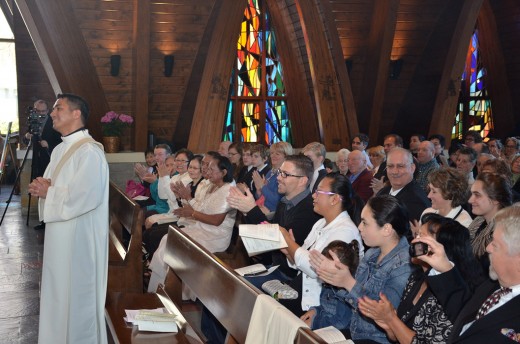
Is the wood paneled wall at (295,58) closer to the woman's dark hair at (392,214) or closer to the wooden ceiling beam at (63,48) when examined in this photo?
the wooden ceiling beam at (63,48)

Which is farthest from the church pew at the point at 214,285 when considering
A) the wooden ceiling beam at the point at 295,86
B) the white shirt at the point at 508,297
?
the wooden ceiling beam at the point at 295,86

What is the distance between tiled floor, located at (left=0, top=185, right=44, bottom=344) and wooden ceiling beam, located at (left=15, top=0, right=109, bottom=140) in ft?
6.95

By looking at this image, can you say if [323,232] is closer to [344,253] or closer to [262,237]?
[262,237]

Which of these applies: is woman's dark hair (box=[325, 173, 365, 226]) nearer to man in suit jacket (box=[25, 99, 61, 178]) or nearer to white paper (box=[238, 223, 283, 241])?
white paper (box=[238, 223, 283, 241])

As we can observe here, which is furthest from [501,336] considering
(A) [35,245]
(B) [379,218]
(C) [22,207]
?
(C) [22,207]

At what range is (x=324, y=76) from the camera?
448 inches

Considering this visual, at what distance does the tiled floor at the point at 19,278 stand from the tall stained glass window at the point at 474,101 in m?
9.69

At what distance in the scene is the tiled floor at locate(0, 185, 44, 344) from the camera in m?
4.93

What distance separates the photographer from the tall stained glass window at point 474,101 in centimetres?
1541

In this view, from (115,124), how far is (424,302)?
895 cm

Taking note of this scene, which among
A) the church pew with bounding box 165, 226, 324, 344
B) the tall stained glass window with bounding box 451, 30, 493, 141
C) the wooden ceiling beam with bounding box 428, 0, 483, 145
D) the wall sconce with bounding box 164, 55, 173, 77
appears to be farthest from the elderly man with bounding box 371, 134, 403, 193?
the tall stained glass window with bounding box 451, 30, 493, 141

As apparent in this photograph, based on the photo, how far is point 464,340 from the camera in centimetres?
237

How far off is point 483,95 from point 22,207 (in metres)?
9.96

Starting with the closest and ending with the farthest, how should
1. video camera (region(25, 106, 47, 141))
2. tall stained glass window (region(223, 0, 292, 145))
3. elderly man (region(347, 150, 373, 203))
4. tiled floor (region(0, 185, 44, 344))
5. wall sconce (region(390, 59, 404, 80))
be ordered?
tiled floor (region(0, 185, 44, 344)), elderly man (region(347, 150, 373, 203)), video camera (region(25, 106, 47, 141)), wall sconce (region(390, 59, 404, 80)), tall stained glass window (region(223, 0, 292, 145))
